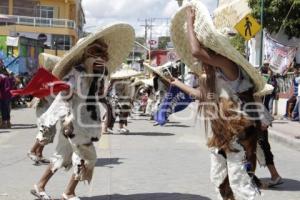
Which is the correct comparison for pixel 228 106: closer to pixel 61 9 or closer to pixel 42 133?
pixel 42 133

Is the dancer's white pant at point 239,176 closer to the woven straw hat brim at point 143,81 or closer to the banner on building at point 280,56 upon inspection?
the banner on building at point 280,56

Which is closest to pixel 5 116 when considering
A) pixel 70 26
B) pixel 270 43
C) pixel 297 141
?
pixel 297 141

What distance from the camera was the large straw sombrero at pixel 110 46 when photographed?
634 cm

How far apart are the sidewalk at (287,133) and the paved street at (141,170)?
0.19 meters

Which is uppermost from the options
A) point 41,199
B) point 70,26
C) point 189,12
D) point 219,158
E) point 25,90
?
point 70,26

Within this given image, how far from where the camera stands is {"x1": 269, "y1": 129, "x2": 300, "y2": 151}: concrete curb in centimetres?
1260

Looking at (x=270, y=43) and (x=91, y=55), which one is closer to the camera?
(x=91, y=55)

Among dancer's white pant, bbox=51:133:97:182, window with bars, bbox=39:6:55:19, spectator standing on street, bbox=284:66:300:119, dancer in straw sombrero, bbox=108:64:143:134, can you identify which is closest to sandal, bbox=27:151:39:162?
dancer's white pant, bbox=51:133:97:182

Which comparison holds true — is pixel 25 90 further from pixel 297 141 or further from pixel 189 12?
pixel 297 141

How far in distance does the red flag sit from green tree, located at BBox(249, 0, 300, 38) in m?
16.9

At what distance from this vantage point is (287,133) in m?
14.6

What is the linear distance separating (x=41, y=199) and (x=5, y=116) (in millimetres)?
10465

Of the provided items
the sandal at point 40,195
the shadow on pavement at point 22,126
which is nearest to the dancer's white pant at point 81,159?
the sandal at point 40,195

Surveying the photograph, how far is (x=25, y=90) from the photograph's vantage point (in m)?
6.19
